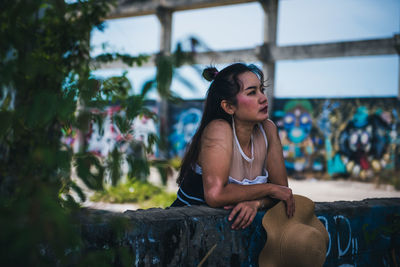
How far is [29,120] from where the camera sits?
0.73 metres

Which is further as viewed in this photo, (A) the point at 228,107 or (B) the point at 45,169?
(A) the point at 228,107

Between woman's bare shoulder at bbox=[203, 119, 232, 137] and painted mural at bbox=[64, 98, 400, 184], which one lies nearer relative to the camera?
woman's bare shoulder at bbox=[203, 119, 232, 137]

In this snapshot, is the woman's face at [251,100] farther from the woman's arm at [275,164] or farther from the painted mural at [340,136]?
the painted mural at [340,136]

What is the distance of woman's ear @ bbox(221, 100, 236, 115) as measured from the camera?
2116mm

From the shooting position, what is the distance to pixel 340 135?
9.47m

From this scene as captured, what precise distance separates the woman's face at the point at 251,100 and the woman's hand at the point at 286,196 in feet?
1.37

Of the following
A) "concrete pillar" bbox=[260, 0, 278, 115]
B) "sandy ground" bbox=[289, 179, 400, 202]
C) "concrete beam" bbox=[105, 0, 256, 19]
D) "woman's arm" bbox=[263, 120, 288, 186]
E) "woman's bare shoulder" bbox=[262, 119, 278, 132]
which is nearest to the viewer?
"woman's arm" bbox=[263, 120, 288, 186]

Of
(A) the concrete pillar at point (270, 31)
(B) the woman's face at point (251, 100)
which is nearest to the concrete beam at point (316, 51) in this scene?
(A) the concrete pillar at point (270, 31)

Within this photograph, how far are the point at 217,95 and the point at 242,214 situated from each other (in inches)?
30.4

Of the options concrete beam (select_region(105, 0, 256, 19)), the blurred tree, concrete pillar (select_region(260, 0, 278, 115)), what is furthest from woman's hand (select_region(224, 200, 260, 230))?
concrete beam (select_region(105, 0, 256, 19))

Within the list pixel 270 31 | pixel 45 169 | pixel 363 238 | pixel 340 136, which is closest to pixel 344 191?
pixel 340 136

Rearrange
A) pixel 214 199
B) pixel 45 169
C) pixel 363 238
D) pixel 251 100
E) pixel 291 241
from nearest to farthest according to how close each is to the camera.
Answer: pixel 45 169 < pixel 291 241 < pixel 214 199 < pixel 251 100 < pixel 363 238

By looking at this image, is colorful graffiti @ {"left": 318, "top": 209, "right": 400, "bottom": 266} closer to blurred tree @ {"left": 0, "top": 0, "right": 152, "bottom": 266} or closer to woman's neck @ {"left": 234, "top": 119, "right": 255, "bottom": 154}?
woman's neck @ {"left": 234, "top": 119, "right": 255, "bottom": 154}

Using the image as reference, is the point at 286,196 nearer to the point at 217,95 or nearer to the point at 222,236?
the point at 222,236
